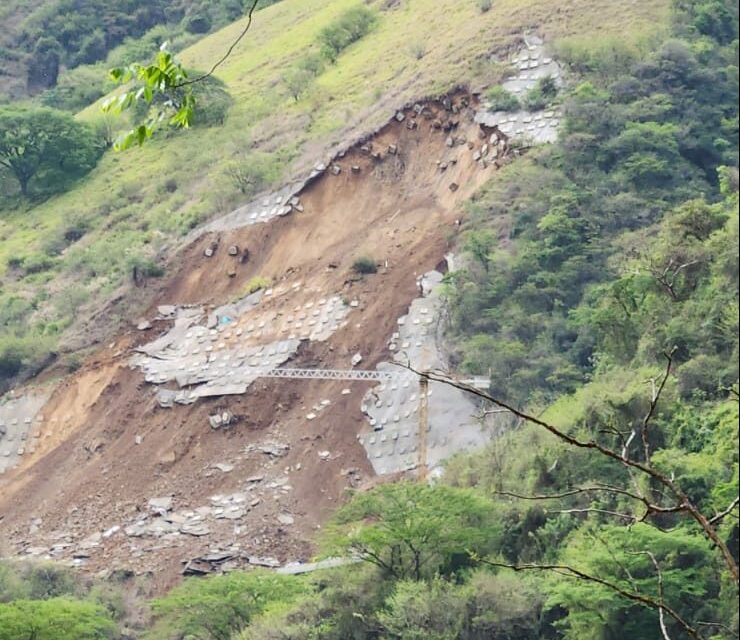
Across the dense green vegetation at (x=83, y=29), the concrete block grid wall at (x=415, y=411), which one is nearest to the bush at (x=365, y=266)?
the concrete block grid wall at (x=415, y=411)

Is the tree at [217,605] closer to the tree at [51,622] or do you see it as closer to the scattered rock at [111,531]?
the tree at [51,622]

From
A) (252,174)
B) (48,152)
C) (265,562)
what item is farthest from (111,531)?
(48,152)

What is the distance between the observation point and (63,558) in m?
36.6

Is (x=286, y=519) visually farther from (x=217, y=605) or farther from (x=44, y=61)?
(x=44, y=61)

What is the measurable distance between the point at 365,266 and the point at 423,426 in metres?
6.57

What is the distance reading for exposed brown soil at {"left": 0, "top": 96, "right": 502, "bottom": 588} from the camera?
3728 cm

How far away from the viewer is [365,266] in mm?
43000

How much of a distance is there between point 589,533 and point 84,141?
34893 mm

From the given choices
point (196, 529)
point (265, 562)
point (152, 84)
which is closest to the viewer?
point (152, 84)

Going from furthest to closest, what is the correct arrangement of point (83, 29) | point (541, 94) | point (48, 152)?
point (83, 29)
point (48, 152)
point (541, 94)

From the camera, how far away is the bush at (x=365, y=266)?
1690 inches

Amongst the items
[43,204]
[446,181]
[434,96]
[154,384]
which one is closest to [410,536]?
[154,384]

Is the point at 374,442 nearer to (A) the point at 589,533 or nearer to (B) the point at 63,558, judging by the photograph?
(B) the point at 63,558

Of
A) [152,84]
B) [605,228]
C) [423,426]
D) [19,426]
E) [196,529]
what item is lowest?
[423,426]
